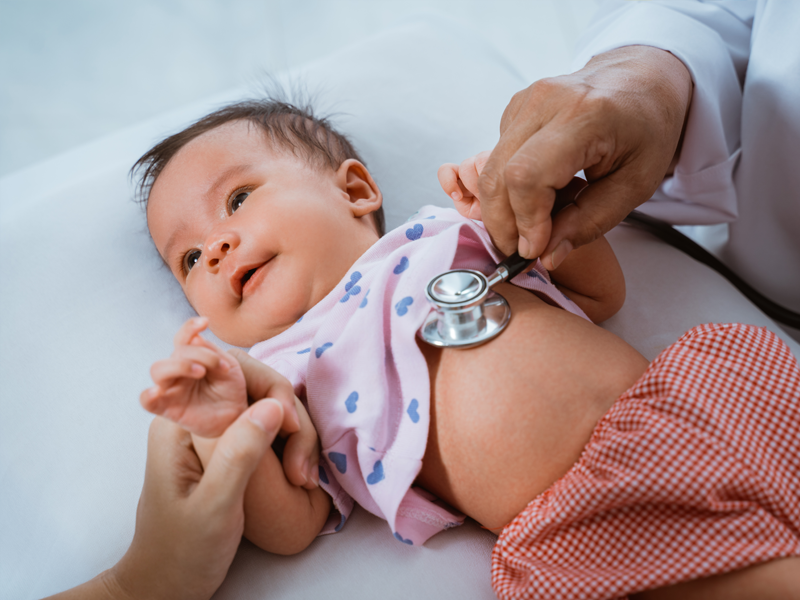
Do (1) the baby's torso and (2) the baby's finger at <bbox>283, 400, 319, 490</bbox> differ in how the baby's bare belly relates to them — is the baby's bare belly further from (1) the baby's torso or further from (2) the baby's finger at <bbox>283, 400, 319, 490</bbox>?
(2) the baby's finger at <bbox>283, 400, 319, 490</bbox>

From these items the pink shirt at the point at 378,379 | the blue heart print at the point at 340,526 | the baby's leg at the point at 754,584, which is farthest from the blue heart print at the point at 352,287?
the baby's leg at the point at 754,584

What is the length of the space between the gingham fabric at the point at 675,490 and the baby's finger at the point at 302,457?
0.26 meters

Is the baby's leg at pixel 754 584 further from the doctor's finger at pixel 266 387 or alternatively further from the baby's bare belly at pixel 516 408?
the doctor's finger at pixel 266 387

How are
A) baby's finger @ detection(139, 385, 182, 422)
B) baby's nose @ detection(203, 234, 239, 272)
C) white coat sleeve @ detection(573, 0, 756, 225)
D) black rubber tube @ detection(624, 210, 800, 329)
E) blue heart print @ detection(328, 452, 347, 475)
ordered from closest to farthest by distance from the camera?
Result: baby's finger @ detection(139, 385, 182, 422) → blue heart print @ detection(328, 452, 347, 475) → baby's nose @ detection(203, 234, 239, 272) → white coat sleeve @ detection(573, 0, 756, 225) → black rubber tube @ detection(624, 210, 800, 329)

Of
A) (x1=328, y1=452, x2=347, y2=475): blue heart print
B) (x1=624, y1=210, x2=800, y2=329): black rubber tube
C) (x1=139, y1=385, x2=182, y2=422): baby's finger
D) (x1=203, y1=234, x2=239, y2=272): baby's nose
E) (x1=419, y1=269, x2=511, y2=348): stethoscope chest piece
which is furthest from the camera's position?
(x1=624, y1=210, x2=800, y2=329): black rubber tube

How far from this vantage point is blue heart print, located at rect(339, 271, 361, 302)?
3.04 ft

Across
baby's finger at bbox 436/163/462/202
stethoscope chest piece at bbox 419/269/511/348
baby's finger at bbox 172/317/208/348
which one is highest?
baby's finger at bbox 172/317/208/348

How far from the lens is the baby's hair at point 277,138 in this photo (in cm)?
118

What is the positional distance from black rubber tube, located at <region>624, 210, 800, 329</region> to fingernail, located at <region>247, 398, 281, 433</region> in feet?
3.07

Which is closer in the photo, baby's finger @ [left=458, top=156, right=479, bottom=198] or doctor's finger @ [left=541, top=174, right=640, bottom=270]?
doctor's finger @ [left=541, top=174, right=640, bottom=270]

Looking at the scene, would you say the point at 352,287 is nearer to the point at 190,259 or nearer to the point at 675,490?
the point at 190,259

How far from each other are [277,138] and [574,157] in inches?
26.0

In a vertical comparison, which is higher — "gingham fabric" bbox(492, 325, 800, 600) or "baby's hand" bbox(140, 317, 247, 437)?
"baby's hand" bbox(140, 317, 247, 437)

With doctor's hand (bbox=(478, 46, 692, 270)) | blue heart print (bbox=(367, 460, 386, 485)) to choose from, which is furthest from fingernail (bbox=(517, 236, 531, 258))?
blue heart print (bbox=(367, 460, 386, 485))
